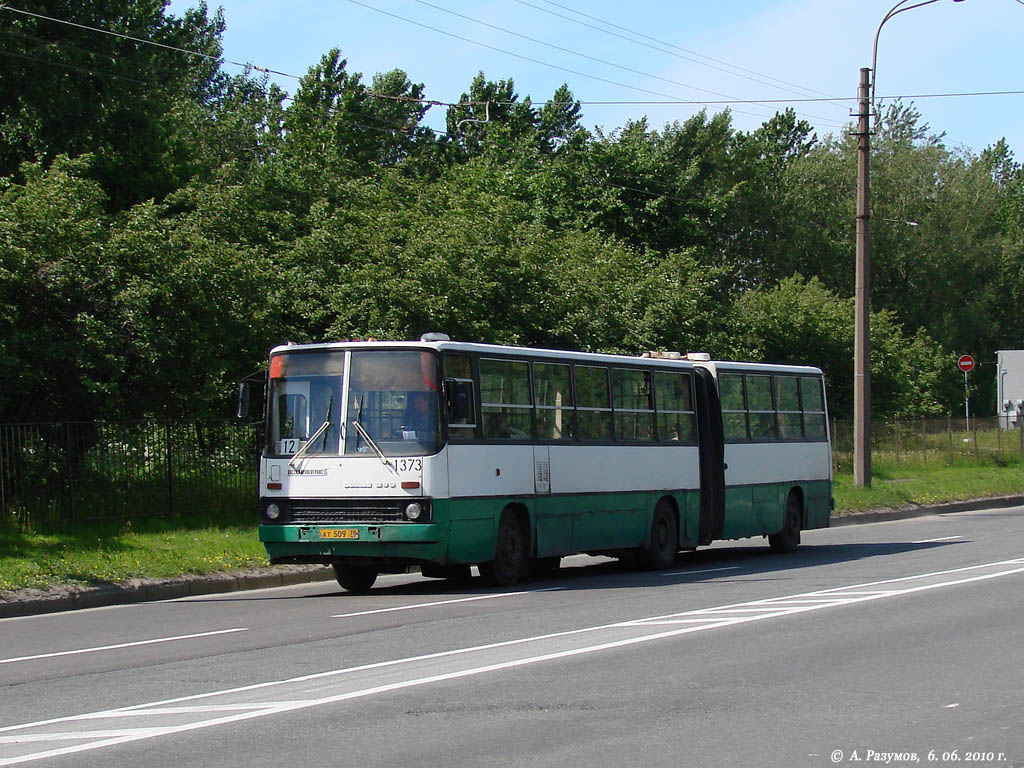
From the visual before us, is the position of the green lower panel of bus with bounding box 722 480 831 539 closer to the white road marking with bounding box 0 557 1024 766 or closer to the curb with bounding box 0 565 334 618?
the curb with bounding box 0 565 334 618

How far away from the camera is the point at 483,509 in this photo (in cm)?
1631

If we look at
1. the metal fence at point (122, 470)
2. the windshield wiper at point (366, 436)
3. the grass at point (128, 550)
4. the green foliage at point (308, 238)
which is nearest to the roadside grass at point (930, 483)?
the green foliage at point (308, 238)

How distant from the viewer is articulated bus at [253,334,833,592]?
15.8 m

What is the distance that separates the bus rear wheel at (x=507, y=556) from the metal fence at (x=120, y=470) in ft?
22.2

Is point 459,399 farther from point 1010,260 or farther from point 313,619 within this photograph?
point 1010,260

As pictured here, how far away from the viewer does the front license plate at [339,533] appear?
15.8m

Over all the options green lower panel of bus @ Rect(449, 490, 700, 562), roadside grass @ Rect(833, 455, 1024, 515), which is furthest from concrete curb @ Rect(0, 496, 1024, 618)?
roadside grass @ Rect(833, 455, 1024, 515)

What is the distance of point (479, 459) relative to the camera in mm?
16328

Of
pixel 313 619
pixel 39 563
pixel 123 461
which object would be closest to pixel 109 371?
pixel 123 461

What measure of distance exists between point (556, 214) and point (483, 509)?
Answer: 2953cm

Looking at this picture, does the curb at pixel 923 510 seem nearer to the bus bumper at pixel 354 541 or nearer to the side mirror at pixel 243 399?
the bus bumper at pixel 354 541

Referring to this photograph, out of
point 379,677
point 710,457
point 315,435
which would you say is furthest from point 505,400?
point 379,677

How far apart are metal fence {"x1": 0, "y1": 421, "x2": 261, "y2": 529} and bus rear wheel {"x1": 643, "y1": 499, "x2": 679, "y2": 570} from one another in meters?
7.20

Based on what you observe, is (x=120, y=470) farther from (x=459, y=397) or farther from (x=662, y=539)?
(x=662, y=539)
